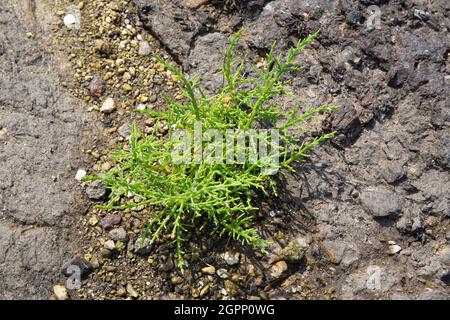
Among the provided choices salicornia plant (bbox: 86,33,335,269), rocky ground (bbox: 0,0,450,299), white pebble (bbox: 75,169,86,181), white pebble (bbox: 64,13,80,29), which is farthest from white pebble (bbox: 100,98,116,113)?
white pebble (bbox: 64,13,80,29)

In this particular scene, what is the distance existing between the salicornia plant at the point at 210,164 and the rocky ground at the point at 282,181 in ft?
0.38

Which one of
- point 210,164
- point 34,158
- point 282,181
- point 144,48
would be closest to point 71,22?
point 144,48

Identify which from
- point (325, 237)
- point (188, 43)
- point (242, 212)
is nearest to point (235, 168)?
point (242, 212)

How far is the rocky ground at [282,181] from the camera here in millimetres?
2689

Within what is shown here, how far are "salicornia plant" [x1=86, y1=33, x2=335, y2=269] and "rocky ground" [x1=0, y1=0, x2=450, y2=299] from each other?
0.11 m

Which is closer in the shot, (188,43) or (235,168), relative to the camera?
(235,168)

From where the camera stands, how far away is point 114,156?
254 centimetres

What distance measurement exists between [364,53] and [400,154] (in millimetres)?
620

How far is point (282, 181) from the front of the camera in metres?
2.86

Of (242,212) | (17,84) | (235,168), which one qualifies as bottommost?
(242,212)

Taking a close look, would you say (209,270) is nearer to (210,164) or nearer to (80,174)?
(210,164)

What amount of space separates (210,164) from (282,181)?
478mm

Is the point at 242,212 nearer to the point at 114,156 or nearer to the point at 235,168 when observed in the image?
the point at 235,168

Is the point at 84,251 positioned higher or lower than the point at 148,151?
lower
